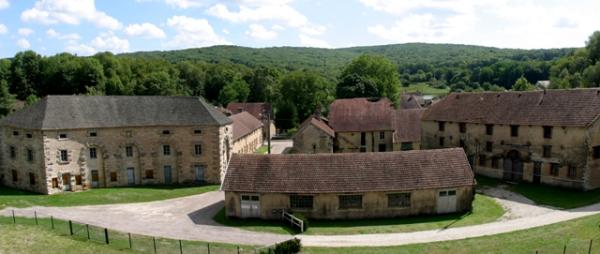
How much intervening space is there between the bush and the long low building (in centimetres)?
654

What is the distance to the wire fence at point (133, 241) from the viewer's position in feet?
79.1

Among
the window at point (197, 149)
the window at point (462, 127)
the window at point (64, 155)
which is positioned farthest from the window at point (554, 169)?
the window at point (64, 155)

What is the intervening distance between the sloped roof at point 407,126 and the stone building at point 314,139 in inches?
368

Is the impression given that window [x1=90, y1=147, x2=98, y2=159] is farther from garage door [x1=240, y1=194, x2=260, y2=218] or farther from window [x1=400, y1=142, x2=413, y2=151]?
window [x1=400, y1=142, x2=413, y2=151]

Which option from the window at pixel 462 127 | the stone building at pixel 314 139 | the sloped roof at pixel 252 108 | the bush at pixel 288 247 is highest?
the sloped roof at pixel 252 108

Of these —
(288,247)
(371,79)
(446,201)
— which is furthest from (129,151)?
(371,79)

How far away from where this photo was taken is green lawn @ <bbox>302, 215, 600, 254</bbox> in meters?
21.8

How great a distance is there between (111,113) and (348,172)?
27546 millimetres

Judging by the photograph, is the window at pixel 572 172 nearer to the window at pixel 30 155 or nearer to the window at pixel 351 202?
the window at pixel 351 202

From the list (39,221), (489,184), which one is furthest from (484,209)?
(39,221)

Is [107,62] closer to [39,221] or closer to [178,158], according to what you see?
[178,158]

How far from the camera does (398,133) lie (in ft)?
182

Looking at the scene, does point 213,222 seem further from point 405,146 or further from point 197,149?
point 405,146

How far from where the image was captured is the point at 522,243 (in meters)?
23.1
